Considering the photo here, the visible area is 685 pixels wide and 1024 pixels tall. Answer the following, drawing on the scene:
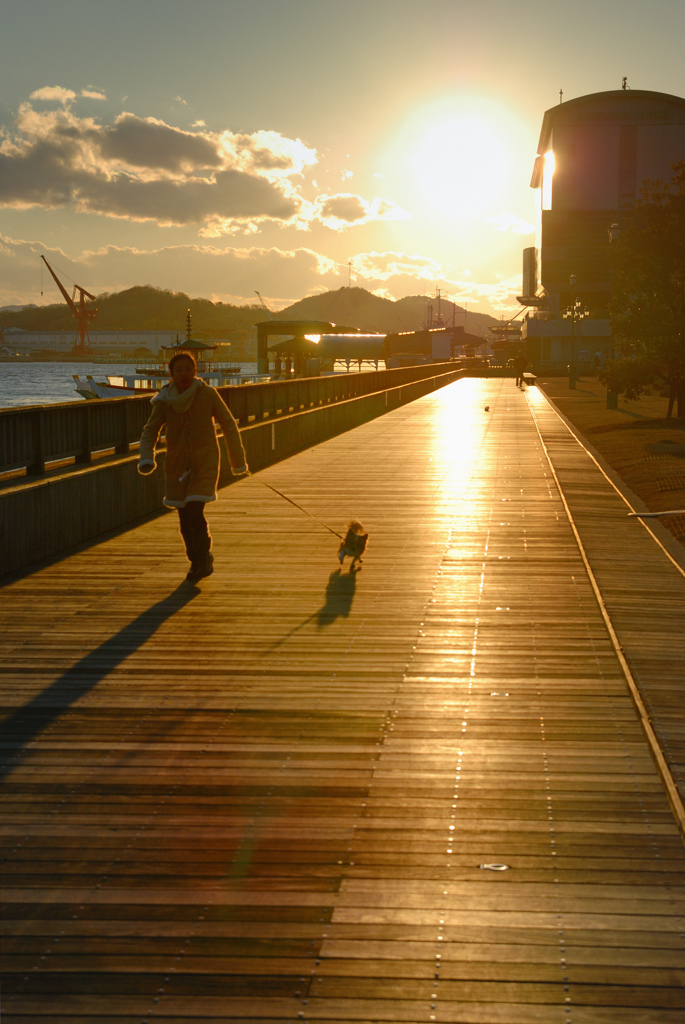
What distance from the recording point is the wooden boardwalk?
10.1 feet

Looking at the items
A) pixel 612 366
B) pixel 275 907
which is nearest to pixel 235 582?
pixel 275 907

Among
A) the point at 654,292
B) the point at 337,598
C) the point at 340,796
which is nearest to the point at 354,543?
the point at 337,598

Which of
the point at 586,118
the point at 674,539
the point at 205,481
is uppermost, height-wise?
the point at 586,118

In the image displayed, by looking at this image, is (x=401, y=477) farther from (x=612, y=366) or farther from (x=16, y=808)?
(x=612, y=366)

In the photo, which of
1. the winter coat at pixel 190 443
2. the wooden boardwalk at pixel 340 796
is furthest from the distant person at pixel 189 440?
the wooden boardwalk at pixel 340 796

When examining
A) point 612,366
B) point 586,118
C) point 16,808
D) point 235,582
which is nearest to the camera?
point 16,808

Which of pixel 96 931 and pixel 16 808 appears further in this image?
pixel 16 808

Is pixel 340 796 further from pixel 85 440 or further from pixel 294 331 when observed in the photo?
pixel 294 331

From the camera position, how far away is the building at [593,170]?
134 meters

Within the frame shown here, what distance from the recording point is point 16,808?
165 inches

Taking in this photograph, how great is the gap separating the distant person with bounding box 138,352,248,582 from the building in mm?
127656

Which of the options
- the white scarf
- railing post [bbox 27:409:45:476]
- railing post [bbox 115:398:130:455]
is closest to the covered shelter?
railing post [bbox 115:398:130:455]

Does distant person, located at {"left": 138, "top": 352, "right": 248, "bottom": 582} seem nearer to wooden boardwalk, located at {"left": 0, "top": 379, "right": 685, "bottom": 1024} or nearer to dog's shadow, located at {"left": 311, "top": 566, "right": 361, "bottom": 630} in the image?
wooden boardwalk, located at {"left": 0, "top": 379, "right": 685, "bottom": 1024}

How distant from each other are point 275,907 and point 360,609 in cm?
430
